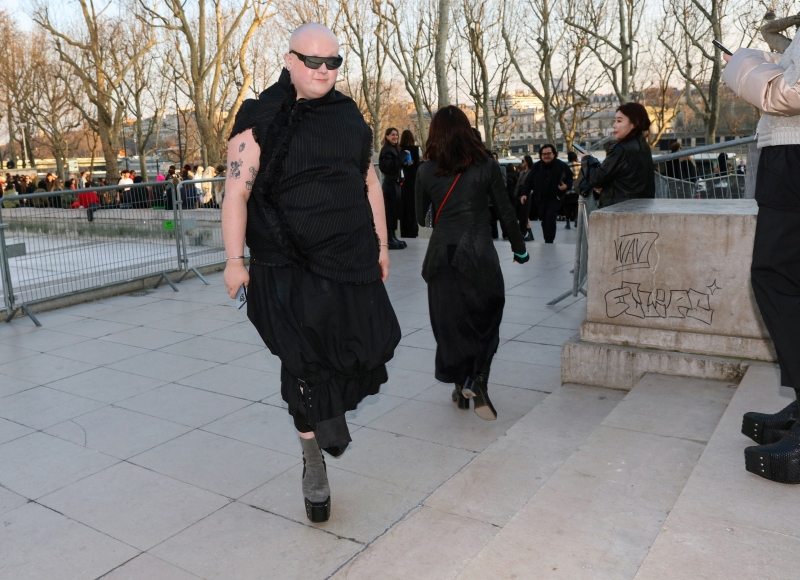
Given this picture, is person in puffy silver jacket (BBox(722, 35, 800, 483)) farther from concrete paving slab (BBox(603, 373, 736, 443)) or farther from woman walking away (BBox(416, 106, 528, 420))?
woman walking away (BBox(416, 106, 528, 420))

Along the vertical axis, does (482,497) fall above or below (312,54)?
below

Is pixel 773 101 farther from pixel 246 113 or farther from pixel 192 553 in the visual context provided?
pixel 192 553

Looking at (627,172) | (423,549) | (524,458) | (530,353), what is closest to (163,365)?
(530,353)

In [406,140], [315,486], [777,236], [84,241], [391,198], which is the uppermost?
[406,140]

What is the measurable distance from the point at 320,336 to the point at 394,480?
3.43 ft

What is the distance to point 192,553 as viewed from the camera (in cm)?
311

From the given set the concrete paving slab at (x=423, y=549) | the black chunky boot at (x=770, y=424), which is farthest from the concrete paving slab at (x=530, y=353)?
the concrete paving slab at (x=423, y=549)

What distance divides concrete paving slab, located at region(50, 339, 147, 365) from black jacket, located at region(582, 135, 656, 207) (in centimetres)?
421

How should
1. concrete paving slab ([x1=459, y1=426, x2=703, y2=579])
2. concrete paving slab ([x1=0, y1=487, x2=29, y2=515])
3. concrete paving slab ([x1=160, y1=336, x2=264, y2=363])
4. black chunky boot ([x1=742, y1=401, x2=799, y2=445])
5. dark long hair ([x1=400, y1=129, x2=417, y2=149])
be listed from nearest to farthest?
concrete paving slab ([x1=459, y1=426, x2=703, y2=579]) < black chunky boot ([x1=742, y1=401, x2=799, y2=445]) < concrete paving slab ([x1=0, y1=487, x2=29, y2=515]) < concrete paving slab ([x1=160, y1=336, x2=264, y2=363]) < dark long hair ([x1=400, y1=129, x2=417, y2=149])

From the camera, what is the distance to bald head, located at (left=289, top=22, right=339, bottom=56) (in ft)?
9.68

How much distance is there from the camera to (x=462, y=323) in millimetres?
4648

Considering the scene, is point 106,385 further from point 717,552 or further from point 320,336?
point 717,552

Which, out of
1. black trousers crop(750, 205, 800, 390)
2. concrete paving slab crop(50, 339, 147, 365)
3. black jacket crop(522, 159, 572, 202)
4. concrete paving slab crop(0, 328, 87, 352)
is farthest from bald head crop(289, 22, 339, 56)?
black jacket crop(522, 159, 572, 202)

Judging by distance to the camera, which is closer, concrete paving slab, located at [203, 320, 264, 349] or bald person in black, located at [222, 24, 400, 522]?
bald person in black, located at [222, 24, 400, 522]
